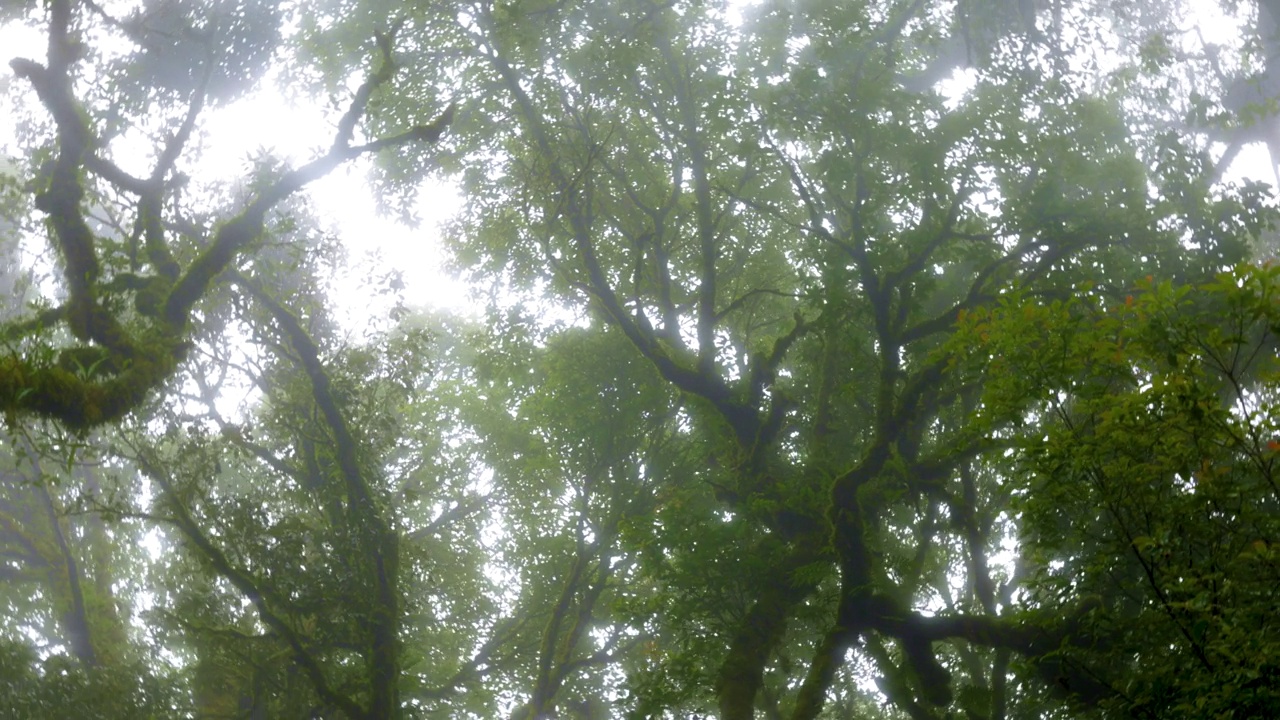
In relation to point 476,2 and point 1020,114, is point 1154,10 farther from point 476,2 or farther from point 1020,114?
point 476,2

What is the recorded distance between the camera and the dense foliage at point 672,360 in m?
8.13

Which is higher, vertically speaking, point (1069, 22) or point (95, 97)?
point (1069, 22)

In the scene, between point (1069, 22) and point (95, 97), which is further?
point (1069, 22)

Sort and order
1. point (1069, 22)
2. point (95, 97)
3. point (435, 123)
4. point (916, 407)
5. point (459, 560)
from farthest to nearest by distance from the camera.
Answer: point (459, 560) → point (1069, 22) → point (95, 97) → point (916, 407) → point (435, 123)

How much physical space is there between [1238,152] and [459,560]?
17.6 m

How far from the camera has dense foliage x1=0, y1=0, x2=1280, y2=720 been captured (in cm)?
813

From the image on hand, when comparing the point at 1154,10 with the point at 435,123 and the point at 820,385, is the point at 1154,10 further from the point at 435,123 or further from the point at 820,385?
the point at 435,123

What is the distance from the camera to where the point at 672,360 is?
13.6 m

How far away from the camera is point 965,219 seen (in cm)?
1430

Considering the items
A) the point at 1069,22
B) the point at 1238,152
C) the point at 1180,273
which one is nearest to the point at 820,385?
the point at 1180,273

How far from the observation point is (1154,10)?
872 inches

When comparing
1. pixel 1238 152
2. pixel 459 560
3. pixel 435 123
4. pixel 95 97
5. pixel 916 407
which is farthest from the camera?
pixel 1238 152

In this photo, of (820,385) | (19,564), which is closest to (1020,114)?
(820,385)

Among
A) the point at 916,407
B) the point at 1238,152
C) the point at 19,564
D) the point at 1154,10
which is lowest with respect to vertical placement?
the point at 916,407
